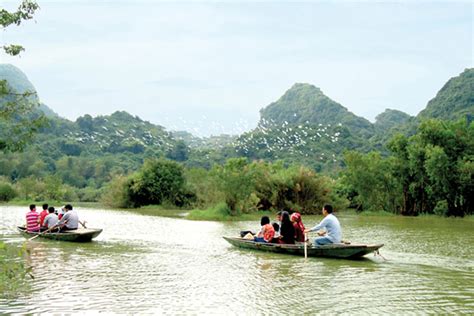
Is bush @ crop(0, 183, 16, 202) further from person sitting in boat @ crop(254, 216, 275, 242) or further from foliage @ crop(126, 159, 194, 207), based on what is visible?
person sitting in boat @ crop(254, 216, 275, 242)

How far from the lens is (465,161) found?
3600 centimetres

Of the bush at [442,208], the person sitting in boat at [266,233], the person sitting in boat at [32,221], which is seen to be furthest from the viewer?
the bush at [442,208]

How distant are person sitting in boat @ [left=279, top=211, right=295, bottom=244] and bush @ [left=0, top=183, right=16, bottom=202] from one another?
138 feet

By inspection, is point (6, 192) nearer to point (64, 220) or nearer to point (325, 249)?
point (64, 220)

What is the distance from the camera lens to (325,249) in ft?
45.6

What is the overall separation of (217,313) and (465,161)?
31.8 meters

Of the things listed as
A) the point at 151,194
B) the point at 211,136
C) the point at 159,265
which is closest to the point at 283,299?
the point at 159,265

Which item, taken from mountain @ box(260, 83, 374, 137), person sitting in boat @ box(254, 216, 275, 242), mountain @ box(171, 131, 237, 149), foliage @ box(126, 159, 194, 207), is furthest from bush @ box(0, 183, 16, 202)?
mountain @ box(171, 131, 237, 149)

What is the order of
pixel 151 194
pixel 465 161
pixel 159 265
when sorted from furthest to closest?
pixel 151 194 → pixel 465 161 → pixel 159 265

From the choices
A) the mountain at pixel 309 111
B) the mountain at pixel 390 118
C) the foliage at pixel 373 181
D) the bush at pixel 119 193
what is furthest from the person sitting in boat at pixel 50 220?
the mountain at pixel 390 118

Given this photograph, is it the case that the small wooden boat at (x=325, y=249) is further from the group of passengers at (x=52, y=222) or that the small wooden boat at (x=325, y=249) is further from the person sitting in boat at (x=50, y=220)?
the person sitting in boat at (x=50, y=220)

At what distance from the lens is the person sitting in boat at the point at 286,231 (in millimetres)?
15211

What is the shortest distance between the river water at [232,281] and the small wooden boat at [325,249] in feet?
0.76

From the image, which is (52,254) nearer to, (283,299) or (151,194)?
(283,299)
